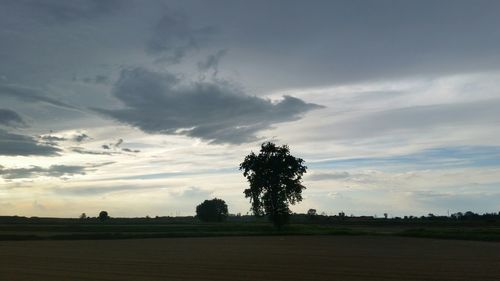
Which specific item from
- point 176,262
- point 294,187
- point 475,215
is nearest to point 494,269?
point 176,262

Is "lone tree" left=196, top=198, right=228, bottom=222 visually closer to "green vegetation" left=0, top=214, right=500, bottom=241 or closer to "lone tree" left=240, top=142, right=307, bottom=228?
"green vegetation" left=0, top=214, right=500, bottom=241

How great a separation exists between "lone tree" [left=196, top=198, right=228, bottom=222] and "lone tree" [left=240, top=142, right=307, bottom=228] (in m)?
87.9

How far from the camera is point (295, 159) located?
263ft

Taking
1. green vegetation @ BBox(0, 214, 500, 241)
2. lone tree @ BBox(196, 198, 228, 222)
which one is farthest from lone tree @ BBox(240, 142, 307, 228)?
lone tree @ BBox(196, 198, 228, 222)

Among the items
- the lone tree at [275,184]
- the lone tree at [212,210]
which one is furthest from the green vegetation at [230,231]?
the lone tree at [212,210]

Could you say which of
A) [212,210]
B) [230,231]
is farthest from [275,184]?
[212,210]

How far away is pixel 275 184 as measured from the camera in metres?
78.6

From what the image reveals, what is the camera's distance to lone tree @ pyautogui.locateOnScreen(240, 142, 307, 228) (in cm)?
7844

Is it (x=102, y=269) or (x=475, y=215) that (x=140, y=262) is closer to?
(x=102, y=269)

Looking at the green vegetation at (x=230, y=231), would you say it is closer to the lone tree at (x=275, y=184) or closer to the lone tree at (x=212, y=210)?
the lone tree at (x=275, y=184)

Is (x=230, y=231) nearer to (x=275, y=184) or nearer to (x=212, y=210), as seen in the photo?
(x=275, y=184)

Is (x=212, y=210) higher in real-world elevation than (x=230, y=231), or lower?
higher

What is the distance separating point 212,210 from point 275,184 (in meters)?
91.2

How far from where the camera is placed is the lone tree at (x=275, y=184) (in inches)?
3088
